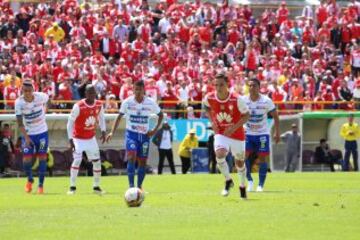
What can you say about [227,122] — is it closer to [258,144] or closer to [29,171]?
[258,144]

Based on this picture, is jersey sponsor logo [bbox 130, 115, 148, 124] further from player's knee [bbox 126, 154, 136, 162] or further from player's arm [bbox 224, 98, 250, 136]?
player's arm [bbox 224, 98, 250, 136]

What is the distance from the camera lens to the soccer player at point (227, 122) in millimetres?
20325

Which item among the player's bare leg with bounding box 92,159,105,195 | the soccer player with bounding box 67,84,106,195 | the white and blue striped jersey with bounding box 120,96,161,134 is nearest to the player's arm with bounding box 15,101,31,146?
the soccer player with bounding box 67,84,106,195

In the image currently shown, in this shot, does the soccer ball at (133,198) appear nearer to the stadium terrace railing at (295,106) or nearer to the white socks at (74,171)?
the white socks at (74,171)

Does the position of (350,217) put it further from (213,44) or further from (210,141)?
(213,44)

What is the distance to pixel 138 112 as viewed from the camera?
896 inches

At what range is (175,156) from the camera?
40688 mm

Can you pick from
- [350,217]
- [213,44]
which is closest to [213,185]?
[350,217]

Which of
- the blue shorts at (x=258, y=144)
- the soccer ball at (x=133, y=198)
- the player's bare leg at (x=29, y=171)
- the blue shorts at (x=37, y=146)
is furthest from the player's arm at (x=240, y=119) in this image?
the player's bare leg at (x=29, y=171)

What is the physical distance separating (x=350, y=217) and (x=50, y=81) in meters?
23.0

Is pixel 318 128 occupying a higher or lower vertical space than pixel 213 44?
lower

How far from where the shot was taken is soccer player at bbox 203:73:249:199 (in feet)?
66.7

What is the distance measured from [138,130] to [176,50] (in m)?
20.7

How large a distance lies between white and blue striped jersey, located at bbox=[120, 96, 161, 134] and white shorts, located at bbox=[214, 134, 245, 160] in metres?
2.63
